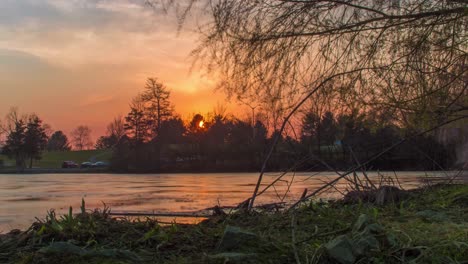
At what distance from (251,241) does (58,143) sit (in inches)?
5104

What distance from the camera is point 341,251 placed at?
257cm

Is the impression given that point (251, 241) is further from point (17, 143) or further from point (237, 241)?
point (17, 143)

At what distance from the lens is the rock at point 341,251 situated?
253 cm

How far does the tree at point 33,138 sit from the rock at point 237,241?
72.9m

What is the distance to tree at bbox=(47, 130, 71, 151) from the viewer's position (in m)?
A: 124

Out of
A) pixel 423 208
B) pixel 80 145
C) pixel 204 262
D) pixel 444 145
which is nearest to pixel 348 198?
pixel 423 208

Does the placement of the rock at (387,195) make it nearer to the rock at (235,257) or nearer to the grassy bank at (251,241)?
the grassy bank at (251,241)

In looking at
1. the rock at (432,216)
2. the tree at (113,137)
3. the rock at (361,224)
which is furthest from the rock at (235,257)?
the tree at (113,137)

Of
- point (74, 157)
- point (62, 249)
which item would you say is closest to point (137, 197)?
A: point (62, 249)

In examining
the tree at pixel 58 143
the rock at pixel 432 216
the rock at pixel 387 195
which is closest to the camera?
the rock at pixel 432 216

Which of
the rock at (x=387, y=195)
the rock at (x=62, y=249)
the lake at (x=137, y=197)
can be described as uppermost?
the rock at (x=387, y=195)

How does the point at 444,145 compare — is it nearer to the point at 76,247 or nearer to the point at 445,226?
the point at 445,226

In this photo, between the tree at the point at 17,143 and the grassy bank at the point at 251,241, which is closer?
the grassy bank at the point at 251,241

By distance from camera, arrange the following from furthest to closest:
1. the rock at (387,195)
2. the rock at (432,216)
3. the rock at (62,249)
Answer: the rock at (387,195), the rock at (432,216), the rock at (62,249)
